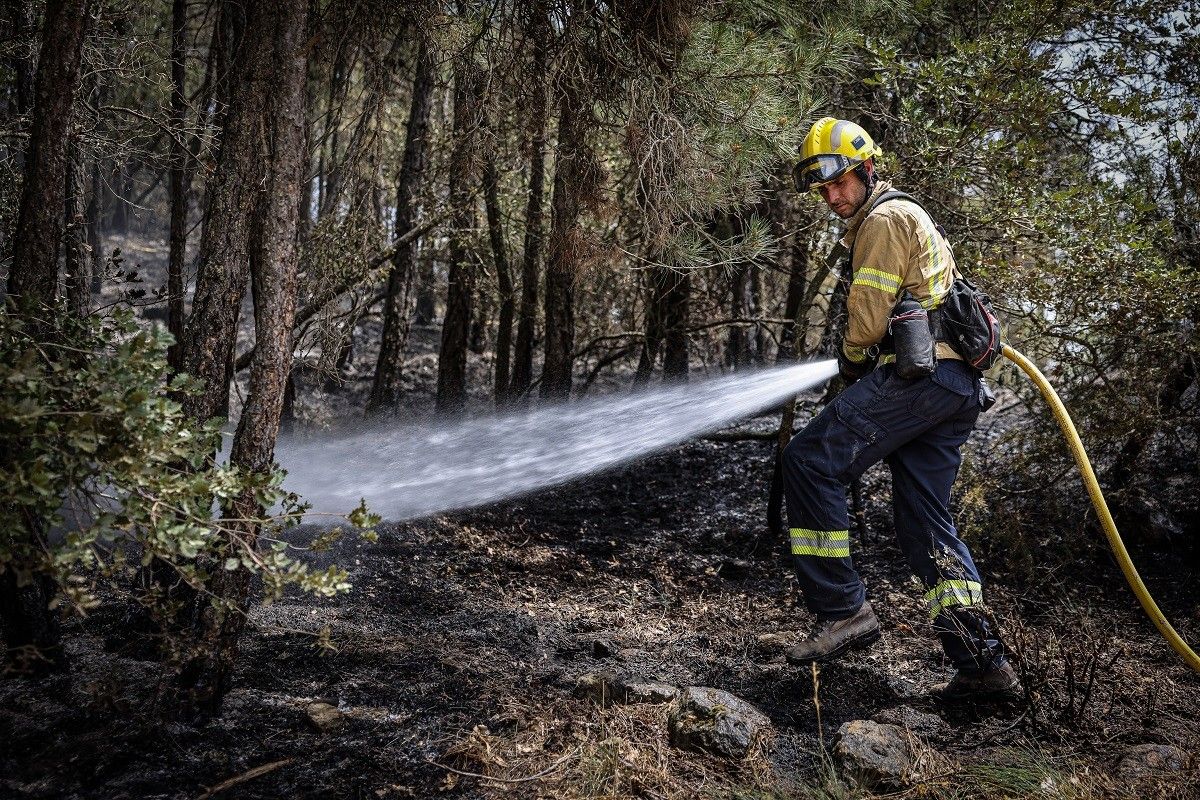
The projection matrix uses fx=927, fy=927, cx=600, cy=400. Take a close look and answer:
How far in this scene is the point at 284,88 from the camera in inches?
134

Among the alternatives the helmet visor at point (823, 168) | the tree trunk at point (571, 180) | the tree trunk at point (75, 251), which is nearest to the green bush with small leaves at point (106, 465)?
the tree trunk at point (75, 251)

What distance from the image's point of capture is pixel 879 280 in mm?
3723

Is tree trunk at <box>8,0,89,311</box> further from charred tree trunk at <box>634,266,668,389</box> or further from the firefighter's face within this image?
charred tree trunk at <box>634,266,668,389</box>

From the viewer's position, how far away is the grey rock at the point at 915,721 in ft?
11.7

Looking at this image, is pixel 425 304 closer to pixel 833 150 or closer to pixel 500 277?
pixel 500 277

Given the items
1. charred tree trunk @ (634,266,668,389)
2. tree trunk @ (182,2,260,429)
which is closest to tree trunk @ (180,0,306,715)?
tree trunk @ (182,2,260,429)

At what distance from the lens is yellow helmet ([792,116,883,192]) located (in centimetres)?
385

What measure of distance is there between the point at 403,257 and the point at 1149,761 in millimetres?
7216

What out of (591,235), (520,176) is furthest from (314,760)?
(520,176)

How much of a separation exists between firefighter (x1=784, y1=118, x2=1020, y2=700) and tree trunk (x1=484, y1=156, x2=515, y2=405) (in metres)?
4.33

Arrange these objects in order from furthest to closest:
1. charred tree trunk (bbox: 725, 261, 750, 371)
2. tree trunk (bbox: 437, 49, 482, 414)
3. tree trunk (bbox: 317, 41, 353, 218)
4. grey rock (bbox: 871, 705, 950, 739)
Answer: charred tree trunk (bbox: 725, 261, 750, 371) < tree trunk (bbox: 437, 49, 482, 414) < tree trunk (bbox: 317, 41, 353, 218) < grey rock (bbox: 871, 705, 950, 739)

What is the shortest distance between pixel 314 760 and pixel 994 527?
426 cm

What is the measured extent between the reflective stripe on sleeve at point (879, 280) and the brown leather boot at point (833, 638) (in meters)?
1.38

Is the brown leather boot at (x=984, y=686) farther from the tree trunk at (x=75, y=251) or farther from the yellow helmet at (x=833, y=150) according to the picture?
the tree trunk at (x=75, y=251)
